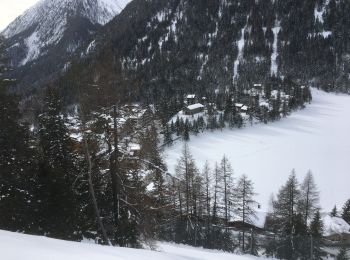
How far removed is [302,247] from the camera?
23641 mm

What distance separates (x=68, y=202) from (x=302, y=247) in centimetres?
1583

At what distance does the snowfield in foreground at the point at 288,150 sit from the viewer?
220 ft

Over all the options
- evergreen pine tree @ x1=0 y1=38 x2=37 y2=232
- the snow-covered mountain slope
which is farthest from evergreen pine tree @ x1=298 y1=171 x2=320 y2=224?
evergreen pine tree @ x1=0 y1=38 x2=37 y2=232

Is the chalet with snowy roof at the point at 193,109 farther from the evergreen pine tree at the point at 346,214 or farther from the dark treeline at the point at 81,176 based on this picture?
the dark treeline at the point at 81,176

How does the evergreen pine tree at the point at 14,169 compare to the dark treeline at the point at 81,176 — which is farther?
the evergreen pine tree at the point at 14,169

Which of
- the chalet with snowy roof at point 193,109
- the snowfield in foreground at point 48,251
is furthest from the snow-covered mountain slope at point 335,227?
the chalet with snowy roof at point 193,109

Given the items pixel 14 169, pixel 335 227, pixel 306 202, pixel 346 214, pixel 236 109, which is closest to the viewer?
pixel 14 169

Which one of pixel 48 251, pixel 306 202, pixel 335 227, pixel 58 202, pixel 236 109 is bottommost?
pixel 335 227

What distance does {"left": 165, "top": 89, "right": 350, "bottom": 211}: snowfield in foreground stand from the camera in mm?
67125

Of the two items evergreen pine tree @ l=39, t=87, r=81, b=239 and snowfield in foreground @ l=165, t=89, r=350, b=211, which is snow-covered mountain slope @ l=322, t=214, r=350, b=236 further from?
evergreen pine tree @ l=39, t=87, r=81, b=239

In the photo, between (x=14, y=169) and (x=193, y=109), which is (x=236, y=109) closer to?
(x=193, y=109)

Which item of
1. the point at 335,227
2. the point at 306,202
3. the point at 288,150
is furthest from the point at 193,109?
the point at 335,227

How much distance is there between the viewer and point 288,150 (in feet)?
295

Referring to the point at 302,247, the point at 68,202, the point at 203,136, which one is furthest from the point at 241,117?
the point at 68,202
